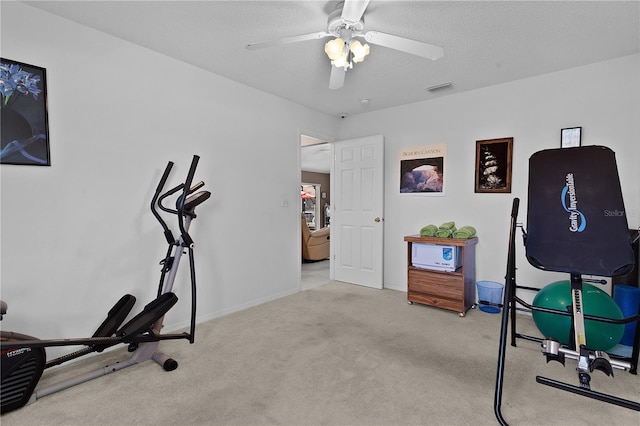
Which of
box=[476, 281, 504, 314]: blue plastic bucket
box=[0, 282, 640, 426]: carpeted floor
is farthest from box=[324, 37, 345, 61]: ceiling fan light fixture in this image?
box=[476, 281, 504, 314]: blue plastic bucket

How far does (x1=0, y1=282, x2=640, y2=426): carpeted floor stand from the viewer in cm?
173

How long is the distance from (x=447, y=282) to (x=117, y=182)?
10.6ft

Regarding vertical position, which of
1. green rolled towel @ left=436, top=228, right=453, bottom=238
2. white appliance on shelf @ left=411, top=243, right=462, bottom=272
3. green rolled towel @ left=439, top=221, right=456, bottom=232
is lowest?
white appliance on shelf @ left=411, top=243, right=462, bottom=272

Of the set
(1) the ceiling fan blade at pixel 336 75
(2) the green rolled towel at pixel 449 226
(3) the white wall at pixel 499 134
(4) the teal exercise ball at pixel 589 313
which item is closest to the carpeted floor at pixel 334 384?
Answer: (4) the teal exercise ball at pixel 589 313

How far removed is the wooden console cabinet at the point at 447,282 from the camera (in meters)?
3.32

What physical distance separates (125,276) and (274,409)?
1.67 meters

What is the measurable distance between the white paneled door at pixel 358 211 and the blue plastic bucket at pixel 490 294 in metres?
1.26

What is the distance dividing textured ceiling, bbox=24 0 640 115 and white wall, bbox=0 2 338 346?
212mm

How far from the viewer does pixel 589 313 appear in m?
2.21

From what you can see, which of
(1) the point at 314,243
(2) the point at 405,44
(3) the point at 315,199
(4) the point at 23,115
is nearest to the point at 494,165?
(2) the point at 405,44

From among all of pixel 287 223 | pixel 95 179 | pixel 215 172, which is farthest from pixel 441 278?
pixel 95 179

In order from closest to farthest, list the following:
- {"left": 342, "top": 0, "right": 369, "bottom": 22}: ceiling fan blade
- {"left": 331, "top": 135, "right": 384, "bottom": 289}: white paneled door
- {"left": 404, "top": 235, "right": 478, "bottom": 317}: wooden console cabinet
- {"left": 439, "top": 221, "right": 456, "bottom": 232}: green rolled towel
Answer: {"left": 342, "top": 0, "right": 369, "bottom": 22}: ceiling fan blade, {"left": 404, "top": 235, "right": 478, "bottom": 317}: wooden console cabinet, {"left": 439, "top": 221, "right": 456, "bottom": 232}: green rolled towel, {"left": 331, "top": 135, "right": 384, "bottom": 289}: white paneled door

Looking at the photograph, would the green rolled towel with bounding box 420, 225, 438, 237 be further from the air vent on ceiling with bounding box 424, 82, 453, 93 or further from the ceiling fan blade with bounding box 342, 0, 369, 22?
the ceiling fan blade with bounding box 342, 0, 369, 22

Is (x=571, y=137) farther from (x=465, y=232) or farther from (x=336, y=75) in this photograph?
(x=336, y=75)
